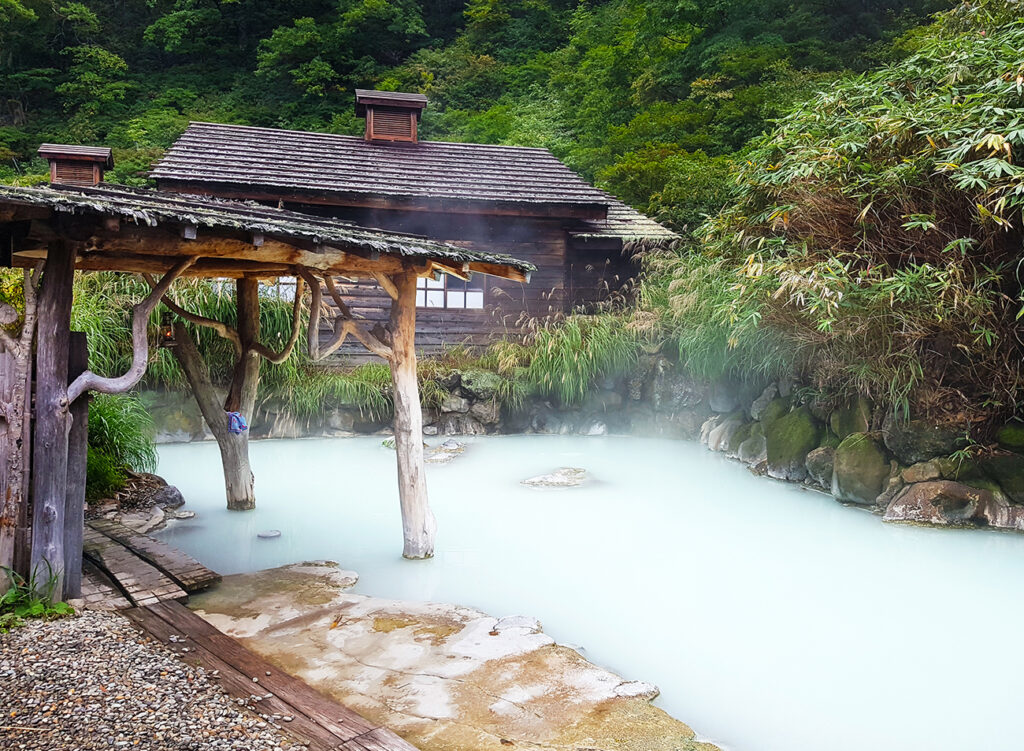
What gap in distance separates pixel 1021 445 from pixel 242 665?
240 inches

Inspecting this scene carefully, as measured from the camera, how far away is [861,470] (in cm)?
650

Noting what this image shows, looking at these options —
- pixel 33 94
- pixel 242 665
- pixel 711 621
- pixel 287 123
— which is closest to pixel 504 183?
pixel 711 621

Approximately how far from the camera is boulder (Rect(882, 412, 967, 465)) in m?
6.11

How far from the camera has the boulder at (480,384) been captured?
9.80 meters

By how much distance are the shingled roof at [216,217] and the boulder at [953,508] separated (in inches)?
151

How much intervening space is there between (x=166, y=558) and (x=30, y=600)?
1.01 m

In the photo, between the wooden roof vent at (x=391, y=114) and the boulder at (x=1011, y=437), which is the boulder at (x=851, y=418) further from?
the wooden roof vent at (x=391, y=114)

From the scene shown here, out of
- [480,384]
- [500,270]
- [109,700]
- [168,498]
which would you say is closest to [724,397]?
[480,384]

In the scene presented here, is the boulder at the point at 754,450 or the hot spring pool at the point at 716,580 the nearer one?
the hot spring pool at the point at 716,580

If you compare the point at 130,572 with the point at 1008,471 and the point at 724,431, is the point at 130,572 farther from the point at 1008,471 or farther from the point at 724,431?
the point at 724,431

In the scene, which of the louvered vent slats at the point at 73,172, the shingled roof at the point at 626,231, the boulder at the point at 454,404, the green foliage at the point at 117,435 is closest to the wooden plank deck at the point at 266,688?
the green foliage at the point at 117,435

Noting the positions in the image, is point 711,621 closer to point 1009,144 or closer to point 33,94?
point 1009,144

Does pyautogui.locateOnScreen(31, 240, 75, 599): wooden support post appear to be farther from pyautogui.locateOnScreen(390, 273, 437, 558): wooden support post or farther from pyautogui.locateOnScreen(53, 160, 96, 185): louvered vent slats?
pyautogui.locateOnScreen(53, 160, 96, 185): louvered vent slats

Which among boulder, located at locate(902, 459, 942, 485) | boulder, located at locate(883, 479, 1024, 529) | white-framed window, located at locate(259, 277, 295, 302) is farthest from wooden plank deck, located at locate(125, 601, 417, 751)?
white-framed window, located at locate(259, 277, 295, 302)
